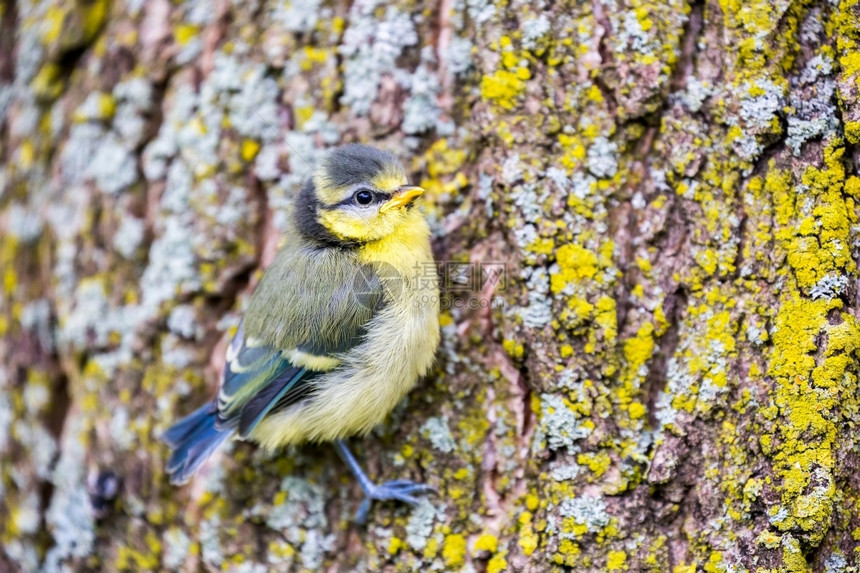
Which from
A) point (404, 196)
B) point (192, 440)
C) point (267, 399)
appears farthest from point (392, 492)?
point (404, 196)

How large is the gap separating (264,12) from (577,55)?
1.31 m

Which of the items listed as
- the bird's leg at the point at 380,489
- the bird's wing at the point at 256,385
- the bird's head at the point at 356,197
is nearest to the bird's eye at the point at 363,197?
Answer: the bird's head at the point at 356,197

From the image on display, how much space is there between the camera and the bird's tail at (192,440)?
8.47 ft

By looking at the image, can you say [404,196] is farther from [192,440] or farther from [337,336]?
[192,440]

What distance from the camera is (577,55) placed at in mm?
2412

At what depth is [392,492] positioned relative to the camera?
2436mm

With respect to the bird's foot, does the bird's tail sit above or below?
below

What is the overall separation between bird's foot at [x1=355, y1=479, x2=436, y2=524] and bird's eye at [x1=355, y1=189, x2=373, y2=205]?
3.32 ft

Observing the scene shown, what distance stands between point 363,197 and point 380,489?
105 centimetres

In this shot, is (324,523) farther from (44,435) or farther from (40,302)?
(40,302)

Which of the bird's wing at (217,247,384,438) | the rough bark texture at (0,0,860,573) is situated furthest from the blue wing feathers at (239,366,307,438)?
the rough bark texture at (0,0,860,573)

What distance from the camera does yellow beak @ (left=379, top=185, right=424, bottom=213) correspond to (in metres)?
2.53

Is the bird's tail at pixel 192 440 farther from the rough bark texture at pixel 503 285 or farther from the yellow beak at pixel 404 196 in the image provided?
the yellow beak at pixel 404 196

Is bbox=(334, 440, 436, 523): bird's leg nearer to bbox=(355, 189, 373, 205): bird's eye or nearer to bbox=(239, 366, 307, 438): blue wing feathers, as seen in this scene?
bbox=(239, 366, 307, 438): blue wing feathers
